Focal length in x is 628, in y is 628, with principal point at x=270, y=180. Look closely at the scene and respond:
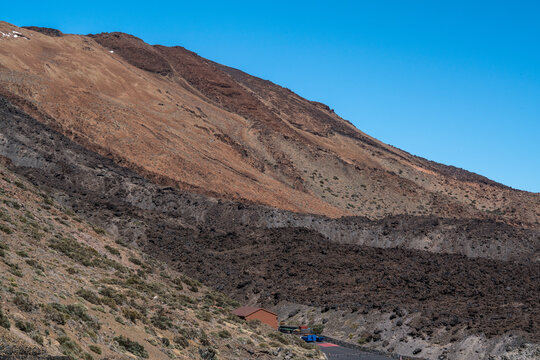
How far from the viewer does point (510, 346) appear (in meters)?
28.7

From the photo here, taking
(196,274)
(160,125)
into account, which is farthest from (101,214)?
(160,125)

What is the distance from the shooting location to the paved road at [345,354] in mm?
30141

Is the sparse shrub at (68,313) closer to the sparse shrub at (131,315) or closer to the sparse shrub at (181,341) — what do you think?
the sparse shrub at (131,315)

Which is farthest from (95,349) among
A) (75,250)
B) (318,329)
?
(318,329)

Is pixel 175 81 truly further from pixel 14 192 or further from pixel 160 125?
pixel 14 192

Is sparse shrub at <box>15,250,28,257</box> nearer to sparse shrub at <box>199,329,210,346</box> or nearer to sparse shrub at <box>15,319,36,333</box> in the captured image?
sparse shrub at <box>199,329,210,346</box>

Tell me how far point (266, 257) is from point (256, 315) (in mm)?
19173

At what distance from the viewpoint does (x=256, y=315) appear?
108 feet

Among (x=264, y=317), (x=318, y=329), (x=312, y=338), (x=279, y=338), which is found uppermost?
(x=279, y=338)

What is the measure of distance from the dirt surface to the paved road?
3.85 meters

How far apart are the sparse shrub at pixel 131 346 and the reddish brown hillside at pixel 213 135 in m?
47.2

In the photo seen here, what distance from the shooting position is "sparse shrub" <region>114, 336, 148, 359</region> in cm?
1733

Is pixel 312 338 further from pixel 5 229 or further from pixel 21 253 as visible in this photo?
pixel 21 253

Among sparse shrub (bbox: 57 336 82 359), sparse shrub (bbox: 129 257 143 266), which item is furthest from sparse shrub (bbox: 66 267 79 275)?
sparse shrub (bbox: 57 336 82 359)
